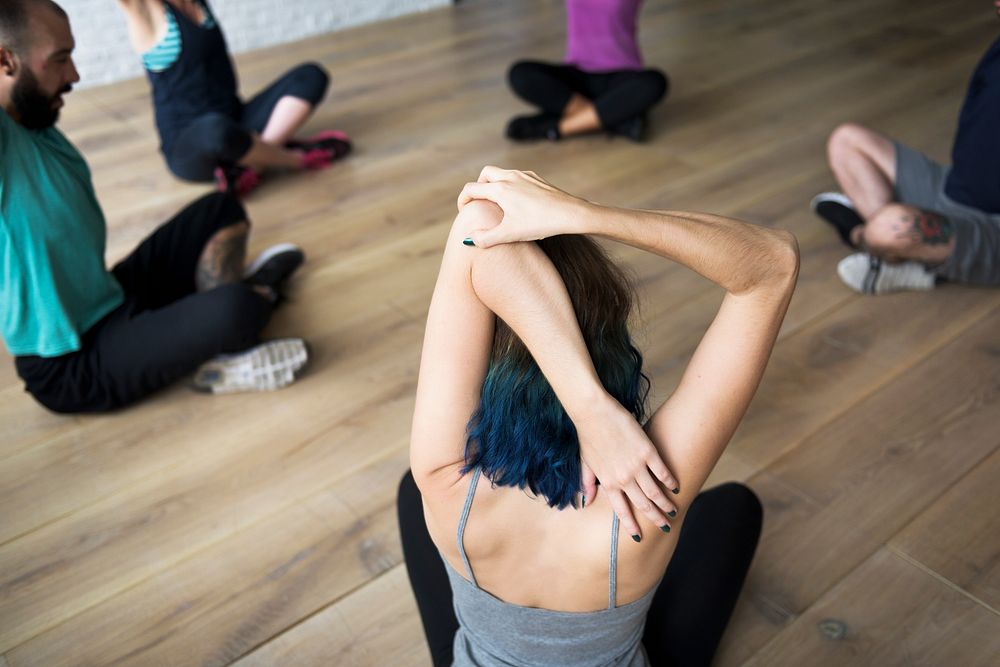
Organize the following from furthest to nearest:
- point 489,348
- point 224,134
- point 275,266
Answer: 1. point 224,134
2. point 275,266
3. point 489,348

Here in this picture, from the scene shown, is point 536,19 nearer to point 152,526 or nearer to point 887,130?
point 887,130

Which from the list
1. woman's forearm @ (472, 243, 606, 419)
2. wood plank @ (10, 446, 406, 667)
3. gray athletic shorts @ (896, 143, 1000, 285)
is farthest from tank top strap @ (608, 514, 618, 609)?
gray athletic shorts @ (896, 143, 1000, 285)

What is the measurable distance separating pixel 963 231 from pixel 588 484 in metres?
1.73

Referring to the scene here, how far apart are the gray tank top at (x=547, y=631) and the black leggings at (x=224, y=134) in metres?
2.16

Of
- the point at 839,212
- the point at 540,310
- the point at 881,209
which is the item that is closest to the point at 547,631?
the point at 540,310

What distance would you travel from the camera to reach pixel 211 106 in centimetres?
300

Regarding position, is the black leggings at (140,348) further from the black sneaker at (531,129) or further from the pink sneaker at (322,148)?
the black sneaker at (531,129)

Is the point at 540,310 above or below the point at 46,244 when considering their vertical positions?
above

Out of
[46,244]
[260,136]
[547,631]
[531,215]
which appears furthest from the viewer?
[260,136]

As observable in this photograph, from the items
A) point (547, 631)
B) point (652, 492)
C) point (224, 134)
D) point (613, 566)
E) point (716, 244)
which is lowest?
point (224, 134)

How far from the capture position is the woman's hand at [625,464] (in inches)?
33.9

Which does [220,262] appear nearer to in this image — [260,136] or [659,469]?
[260,136]

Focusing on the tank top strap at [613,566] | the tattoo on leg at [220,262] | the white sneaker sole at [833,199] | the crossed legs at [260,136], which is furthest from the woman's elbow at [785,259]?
the crossed legs at [260,136]

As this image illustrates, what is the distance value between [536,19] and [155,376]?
3303 mm
